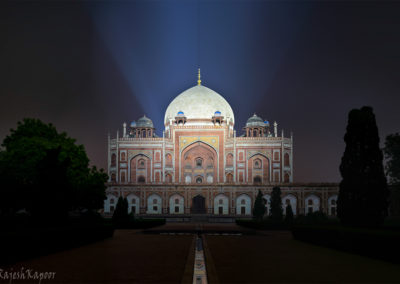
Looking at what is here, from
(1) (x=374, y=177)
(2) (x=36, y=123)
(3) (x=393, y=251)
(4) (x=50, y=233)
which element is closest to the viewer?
(3) (x=393, y=251)

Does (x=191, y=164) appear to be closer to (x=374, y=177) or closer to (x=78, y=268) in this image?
(x=374, y=177)

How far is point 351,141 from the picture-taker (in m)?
15.4

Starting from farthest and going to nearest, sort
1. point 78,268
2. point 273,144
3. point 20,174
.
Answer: point 273,144 < point 20,174 < point 78,268

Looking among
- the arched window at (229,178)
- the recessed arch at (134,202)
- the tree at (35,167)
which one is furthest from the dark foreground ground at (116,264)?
the arched window at (229,178)

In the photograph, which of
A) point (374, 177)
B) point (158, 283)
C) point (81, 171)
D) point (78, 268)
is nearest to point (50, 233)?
point (78, 268)

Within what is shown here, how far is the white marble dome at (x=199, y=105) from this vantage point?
53219 mm

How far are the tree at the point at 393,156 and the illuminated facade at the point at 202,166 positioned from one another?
10955 millimetres

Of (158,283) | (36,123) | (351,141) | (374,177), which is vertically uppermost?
(36,123)

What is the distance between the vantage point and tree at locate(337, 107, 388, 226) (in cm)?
1430

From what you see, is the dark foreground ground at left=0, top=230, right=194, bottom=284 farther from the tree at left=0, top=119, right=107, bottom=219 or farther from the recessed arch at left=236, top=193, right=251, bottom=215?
the recessed arch at left=236, top=193, right=251, bottom=215

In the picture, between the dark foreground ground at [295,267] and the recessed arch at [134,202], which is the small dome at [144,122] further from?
the dark foreground ground at [295,267]

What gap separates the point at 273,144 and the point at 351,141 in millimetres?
33901

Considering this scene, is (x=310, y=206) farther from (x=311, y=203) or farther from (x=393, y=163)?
(x=393, y=163)

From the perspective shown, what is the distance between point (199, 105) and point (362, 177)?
39538mm
